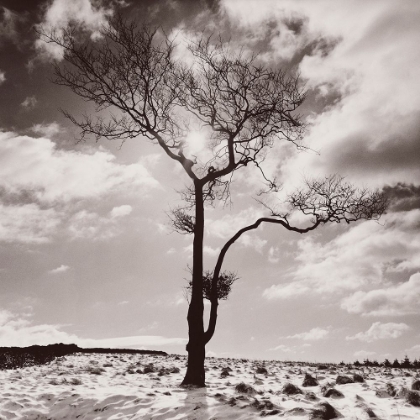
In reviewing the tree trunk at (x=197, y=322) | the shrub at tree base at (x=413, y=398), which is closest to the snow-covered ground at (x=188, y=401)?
the shrub at tree base at (x=413, y=398)

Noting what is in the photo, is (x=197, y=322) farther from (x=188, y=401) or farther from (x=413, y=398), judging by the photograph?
(x=413, y=398)

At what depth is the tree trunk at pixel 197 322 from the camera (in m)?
8.94

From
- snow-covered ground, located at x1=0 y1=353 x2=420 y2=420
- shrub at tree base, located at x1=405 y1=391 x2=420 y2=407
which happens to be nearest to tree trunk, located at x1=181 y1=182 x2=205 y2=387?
snow-covered ground, located at x1=0 y1=353 x2=420 y2=420

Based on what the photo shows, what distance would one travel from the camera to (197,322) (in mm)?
9523

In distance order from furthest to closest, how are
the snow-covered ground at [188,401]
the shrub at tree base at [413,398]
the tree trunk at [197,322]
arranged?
1. the tree trunk at [197,322]
2. the shrub at tree base at [413,398]
3. the snow-covered ground at [188,401]

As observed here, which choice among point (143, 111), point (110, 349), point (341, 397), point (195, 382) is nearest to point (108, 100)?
point (143, 111)

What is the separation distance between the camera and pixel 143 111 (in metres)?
11.4

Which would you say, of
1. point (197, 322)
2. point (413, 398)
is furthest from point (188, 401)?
point (413, 398)

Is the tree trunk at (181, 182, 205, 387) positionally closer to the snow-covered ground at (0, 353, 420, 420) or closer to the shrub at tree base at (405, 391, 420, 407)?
the snow-covered ground at (0, 353, 420, 420)

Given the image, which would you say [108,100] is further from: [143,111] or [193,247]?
[193,247]

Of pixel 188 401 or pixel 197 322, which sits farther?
pixel 197 322

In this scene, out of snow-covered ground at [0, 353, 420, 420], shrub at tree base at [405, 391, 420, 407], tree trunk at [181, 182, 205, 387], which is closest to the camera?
snow-covered ground at [0, 353, 420, 420]

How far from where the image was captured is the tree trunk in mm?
8938

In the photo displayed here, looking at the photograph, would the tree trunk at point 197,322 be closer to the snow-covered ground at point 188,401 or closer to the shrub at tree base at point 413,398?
the snow-covered ground at point 188,401
